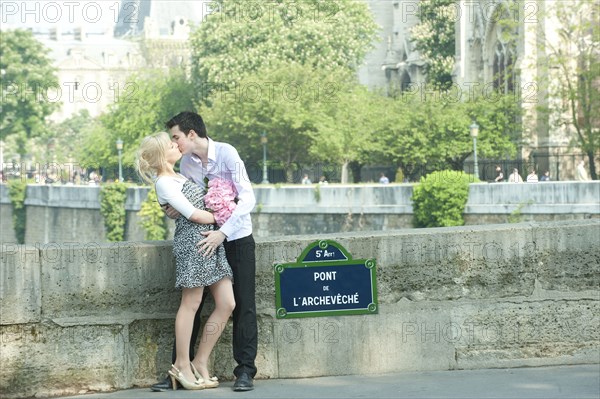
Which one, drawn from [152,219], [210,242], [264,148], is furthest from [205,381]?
[264,148]

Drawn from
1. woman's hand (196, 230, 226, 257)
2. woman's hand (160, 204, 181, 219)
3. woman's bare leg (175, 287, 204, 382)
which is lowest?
woman's bare leg (175, 287, 204, 382)

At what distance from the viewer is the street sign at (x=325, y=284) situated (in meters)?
8.23

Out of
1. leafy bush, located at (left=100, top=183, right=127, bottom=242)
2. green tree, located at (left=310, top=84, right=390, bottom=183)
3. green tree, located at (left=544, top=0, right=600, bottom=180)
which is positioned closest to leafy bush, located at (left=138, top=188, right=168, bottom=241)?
leafy bush, located at (left=100, top=183, right=127, bottom=242)

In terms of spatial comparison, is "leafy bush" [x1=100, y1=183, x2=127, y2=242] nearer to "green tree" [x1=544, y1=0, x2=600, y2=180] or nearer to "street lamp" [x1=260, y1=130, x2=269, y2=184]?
"street lamp" [x1=260, y1=130, x2=269, y2=184]

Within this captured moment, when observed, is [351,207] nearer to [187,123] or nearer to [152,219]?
[152,219]

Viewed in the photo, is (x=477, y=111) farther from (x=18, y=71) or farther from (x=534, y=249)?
(x=18, y=71)

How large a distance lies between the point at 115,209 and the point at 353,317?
150 ft

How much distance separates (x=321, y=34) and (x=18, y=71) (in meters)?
35.7

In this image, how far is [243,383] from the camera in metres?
7.67

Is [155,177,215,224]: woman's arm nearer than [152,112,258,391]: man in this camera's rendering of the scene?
Yes

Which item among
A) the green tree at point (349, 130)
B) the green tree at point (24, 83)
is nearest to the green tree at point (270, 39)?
the green tree at point (349, 130)

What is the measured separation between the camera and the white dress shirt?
7.66m

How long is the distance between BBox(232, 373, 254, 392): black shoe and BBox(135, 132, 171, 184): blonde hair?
1200 millimetres

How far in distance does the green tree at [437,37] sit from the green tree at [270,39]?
2.85 metres
